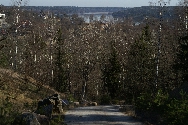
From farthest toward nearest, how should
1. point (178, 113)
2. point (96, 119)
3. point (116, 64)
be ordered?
1. point (116, 64)
2. point (96, 119)
3. point (178, 113)

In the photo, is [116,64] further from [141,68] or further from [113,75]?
[141,68]

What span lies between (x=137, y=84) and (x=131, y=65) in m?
5.25

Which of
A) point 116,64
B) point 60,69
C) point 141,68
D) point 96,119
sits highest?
point 116,64

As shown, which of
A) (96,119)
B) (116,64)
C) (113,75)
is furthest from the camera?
(113,75)

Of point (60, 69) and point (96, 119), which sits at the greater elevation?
point (96, 119)

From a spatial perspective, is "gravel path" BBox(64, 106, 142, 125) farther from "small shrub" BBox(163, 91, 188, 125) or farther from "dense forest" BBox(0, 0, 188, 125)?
"dense forest" BBox(0, 0, 188, 125)

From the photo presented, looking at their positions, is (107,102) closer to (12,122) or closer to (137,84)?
(137,84)

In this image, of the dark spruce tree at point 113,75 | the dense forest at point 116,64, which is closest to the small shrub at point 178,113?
the dense forest at point 116,64

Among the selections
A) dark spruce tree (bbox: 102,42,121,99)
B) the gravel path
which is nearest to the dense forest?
dark spruce tree (bbox: 102,42,121,99)

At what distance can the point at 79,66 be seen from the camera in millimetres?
60219

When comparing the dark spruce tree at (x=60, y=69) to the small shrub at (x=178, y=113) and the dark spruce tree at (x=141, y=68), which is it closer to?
the dark spruce tree at (x=141, y=68)

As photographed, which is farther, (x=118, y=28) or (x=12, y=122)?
(x=118, y=28)

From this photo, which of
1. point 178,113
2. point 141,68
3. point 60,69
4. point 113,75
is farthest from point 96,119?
point 60,69

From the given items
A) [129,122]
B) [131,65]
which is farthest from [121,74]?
[129,122]
